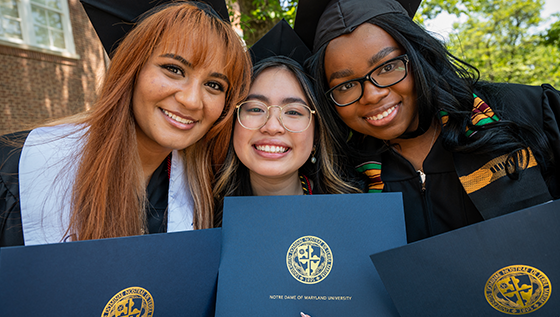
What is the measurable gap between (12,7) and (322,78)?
422 inches

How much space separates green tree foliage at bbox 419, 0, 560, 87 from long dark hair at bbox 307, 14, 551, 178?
38.5 feet

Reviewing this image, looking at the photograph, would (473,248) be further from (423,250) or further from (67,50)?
(67,50)

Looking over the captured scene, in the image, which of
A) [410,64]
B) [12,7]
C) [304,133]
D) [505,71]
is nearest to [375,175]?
[304,133]

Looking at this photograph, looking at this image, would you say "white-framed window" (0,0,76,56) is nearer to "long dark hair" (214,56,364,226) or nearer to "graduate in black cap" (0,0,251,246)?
"graduate in black cap" (0,0,251,246)

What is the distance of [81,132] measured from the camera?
1.98 metres

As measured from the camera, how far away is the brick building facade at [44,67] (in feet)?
28.3

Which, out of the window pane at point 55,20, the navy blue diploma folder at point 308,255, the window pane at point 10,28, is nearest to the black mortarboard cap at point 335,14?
the navy blue diploma folder at point 308,255

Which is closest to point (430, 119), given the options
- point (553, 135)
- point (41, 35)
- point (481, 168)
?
point (481, 168)

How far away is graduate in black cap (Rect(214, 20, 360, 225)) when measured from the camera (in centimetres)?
218

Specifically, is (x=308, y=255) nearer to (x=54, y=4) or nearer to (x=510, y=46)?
(x=54, y=4)

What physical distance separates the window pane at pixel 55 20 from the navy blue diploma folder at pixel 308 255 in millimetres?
11414

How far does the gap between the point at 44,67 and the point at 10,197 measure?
32.2 ft

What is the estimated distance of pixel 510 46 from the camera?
19094mm

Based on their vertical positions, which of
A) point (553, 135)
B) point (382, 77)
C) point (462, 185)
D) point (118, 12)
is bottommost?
point (462, 185)
